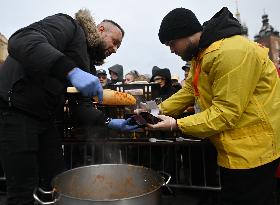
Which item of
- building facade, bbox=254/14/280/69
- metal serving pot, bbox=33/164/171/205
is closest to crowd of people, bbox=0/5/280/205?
metal serving pot, bbox=33/164/171/205

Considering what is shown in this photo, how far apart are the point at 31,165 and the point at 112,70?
20.4 ft

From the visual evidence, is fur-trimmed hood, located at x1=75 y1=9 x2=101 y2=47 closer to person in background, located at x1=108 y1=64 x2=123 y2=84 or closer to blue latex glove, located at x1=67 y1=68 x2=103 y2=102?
blue latex glove, located at x1=67 y1=68 x2=103 y2=102

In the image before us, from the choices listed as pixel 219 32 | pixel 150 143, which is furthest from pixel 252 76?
pixel 150 143

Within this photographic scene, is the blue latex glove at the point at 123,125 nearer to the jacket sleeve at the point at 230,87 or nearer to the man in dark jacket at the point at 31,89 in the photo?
the man in dark jacket at the point at 31,89

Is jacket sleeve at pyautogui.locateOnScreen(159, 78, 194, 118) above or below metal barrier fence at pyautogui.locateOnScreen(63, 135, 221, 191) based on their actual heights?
above

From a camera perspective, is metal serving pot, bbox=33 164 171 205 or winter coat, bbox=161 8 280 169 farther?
metal serving pot, bbox=33 164 171 205

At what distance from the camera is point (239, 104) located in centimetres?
225

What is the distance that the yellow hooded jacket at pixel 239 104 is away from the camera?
7.34 feet

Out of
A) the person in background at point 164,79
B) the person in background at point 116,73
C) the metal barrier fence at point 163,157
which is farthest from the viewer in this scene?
the person in background at point 116,73

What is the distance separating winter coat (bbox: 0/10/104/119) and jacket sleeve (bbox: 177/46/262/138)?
3.32 feet

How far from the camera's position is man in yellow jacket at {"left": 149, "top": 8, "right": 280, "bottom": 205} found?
7.38ft

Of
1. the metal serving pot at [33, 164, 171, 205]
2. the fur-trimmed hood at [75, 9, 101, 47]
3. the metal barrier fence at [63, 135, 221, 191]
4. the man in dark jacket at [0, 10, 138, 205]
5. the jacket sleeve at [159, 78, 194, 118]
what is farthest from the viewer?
the metal barrier fence at [63, 135, 221, 191]

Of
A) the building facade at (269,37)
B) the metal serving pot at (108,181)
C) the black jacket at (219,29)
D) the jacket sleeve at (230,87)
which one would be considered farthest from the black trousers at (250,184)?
the building facade at (269,37)

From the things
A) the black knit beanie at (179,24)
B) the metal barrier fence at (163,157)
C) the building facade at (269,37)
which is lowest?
the metal barrier fence at (163,157)
